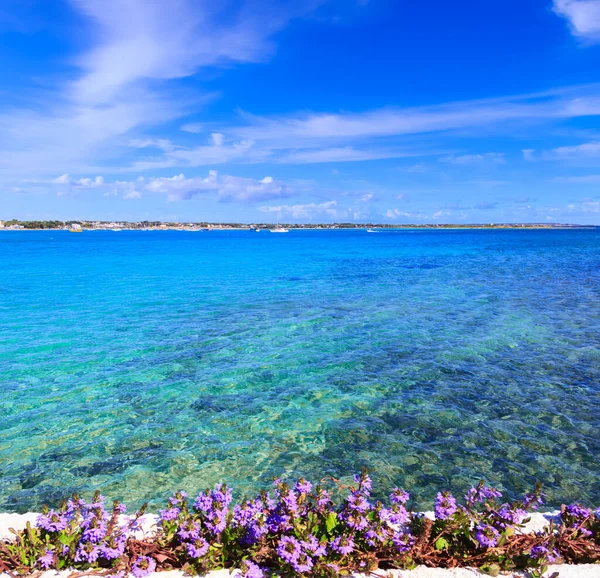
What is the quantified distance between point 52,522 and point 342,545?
3.16 meters

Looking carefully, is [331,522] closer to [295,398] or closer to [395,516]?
[395,516]

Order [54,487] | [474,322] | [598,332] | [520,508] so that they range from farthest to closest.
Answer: [474,322], [598,332], [54,487], [520,508]

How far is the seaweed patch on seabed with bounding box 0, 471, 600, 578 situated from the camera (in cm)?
450

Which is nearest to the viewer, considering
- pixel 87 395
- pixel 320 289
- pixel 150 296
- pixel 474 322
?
pixel 87 395

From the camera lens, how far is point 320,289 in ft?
101

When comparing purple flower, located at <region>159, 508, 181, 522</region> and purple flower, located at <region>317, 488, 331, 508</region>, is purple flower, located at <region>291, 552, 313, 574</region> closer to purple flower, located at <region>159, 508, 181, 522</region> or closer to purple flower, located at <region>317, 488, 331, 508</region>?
purple flower, located at <region>317, 488, 331, 508</region>

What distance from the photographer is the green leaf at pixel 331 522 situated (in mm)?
4797

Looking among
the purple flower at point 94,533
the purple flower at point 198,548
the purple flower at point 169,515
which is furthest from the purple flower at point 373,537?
the purple flower at point 94,533

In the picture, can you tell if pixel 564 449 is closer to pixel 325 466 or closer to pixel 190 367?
pixel 325 466

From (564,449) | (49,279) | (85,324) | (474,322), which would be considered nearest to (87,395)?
(85,324)

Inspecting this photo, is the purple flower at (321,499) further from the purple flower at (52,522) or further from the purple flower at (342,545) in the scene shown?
the purple flower at (52,522)

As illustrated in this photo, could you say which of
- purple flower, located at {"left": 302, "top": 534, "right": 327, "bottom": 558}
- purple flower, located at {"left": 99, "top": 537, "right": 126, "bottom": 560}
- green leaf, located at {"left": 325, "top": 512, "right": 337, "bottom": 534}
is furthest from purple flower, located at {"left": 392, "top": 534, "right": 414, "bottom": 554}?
purple flower, located at {"left": 99, "top": 537, "right": 126, "bottom": 560}

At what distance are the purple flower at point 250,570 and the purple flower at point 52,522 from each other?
201 cm

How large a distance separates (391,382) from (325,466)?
14.9 ft
